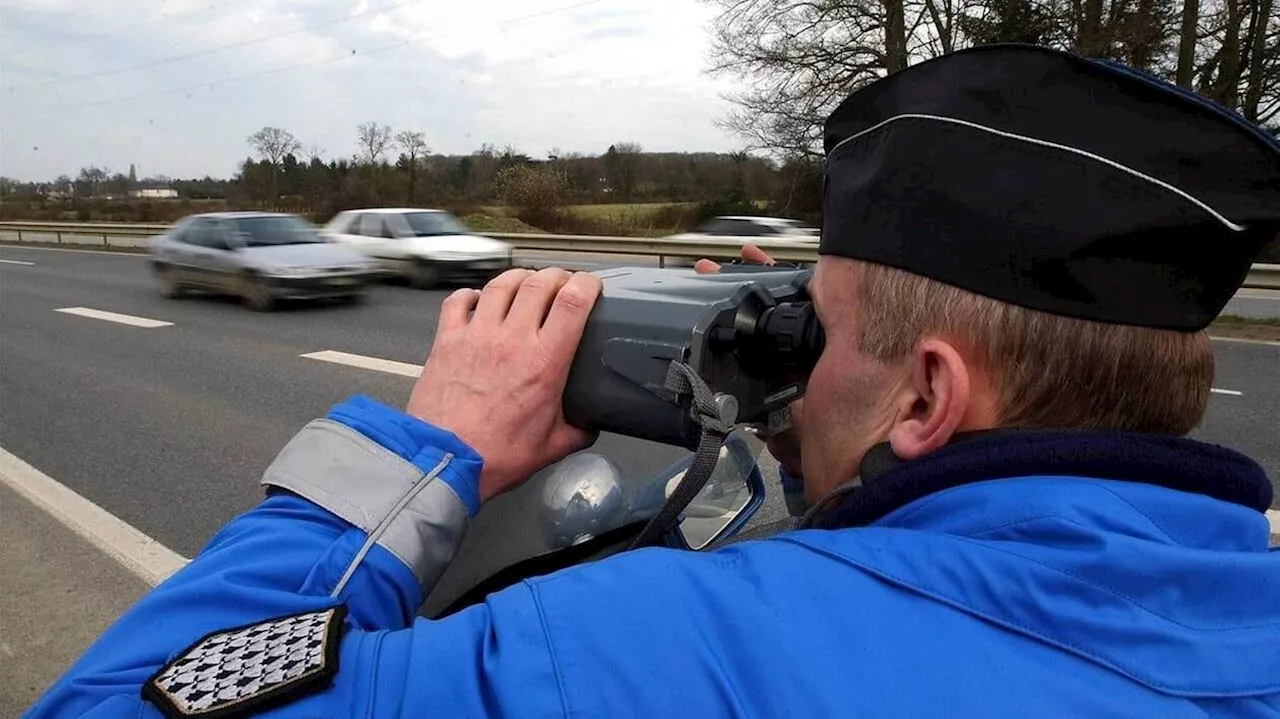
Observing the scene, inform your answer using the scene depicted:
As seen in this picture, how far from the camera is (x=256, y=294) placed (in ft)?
41.6

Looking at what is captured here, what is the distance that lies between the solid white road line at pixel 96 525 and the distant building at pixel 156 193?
125 feet

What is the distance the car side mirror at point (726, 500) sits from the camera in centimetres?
145

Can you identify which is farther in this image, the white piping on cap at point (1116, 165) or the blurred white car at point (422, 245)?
the blurred white car at point (422, 245)

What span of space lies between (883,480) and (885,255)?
0.22 m

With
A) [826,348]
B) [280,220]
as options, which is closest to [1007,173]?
[826,348]

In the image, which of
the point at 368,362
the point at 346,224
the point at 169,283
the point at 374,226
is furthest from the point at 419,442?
the point at 346,224

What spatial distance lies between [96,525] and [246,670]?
4.45 m

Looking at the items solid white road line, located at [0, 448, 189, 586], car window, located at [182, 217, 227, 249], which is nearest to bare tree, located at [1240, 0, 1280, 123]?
car window, located at [182, 217, 227, 249]

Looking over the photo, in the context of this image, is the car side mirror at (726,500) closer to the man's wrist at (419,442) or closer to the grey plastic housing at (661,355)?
the grey plastic housing at (661,355)

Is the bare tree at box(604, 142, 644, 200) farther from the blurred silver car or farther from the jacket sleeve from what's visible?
the jacket sleeve

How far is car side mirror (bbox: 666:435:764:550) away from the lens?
1447mm

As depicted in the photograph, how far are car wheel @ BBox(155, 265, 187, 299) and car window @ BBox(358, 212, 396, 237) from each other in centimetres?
301

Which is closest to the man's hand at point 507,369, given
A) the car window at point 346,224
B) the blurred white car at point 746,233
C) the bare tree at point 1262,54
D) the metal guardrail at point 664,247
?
the metal guardrail at point 664,247

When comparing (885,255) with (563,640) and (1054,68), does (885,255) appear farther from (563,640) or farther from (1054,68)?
(563,640)
